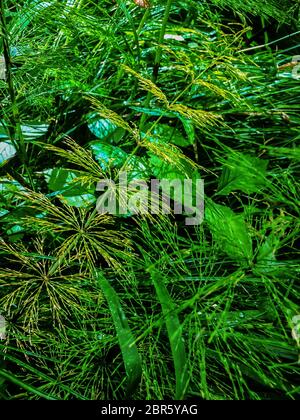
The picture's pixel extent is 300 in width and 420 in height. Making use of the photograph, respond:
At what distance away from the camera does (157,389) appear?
0.66 m

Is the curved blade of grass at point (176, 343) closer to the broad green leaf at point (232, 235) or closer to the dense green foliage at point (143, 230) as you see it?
the dense green foliage at point (143, 230)

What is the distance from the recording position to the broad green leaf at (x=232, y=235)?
0.64 metres

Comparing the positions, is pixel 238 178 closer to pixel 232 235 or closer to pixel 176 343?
pixel 232 235

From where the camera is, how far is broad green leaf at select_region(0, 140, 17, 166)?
850 millimetres

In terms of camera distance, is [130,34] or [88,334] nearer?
[88,334]

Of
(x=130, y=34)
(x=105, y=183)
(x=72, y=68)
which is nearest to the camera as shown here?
(x=105, y=183)

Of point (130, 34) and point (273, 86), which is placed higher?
point (130, 34)

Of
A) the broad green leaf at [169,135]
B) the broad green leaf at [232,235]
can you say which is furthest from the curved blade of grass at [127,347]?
the broad green leaf at [169,135]

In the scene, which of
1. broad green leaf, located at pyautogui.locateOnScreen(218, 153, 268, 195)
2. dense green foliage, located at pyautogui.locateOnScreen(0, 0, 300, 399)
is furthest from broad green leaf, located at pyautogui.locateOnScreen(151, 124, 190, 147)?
broad green leaf, located at pyautogui.locateOnScreen(218, 153, 268, 195)

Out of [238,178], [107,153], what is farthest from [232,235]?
[107,153]

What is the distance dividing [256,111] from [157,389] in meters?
0.51
